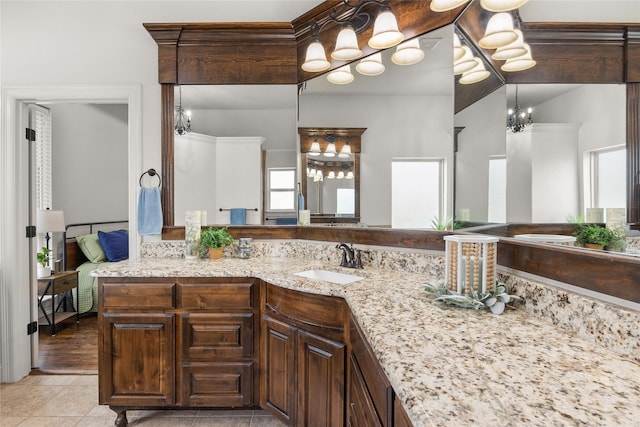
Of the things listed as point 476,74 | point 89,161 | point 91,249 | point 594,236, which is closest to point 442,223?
point 476,74

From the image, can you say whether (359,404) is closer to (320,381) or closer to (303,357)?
(320,381)

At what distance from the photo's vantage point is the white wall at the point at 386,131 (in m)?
1.88

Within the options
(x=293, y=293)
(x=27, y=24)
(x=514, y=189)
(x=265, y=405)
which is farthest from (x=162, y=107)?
(x=514, y=189)

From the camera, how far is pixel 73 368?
9.14 feet

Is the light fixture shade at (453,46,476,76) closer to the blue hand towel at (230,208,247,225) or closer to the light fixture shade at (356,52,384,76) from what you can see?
the light fixture shade at (356,52,384,76)

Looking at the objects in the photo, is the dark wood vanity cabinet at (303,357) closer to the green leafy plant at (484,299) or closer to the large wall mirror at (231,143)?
the green leafy plant at (484,299)

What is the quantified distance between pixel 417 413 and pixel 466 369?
222mm

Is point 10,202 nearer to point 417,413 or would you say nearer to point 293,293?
point 293,293

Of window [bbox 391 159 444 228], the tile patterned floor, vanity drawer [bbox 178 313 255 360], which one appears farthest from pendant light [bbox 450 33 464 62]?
the tile patterned floor

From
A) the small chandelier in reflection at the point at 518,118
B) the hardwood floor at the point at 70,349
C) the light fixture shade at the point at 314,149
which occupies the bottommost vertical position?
the hardwood floor at the point at 70,349

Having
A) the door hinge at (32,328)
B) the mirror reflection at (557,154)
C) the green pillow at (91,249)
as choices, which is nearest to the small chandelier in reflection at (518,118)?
the mirror reflection at (557,154)

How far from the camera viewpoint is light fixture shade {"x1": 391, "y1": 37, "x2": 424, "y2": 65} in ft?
6.28

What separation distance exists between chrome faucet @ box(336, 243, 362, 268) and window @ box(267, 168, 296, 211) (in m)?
0.63

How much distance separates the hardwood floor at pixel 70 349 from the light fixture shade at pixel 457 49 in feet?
10.8
